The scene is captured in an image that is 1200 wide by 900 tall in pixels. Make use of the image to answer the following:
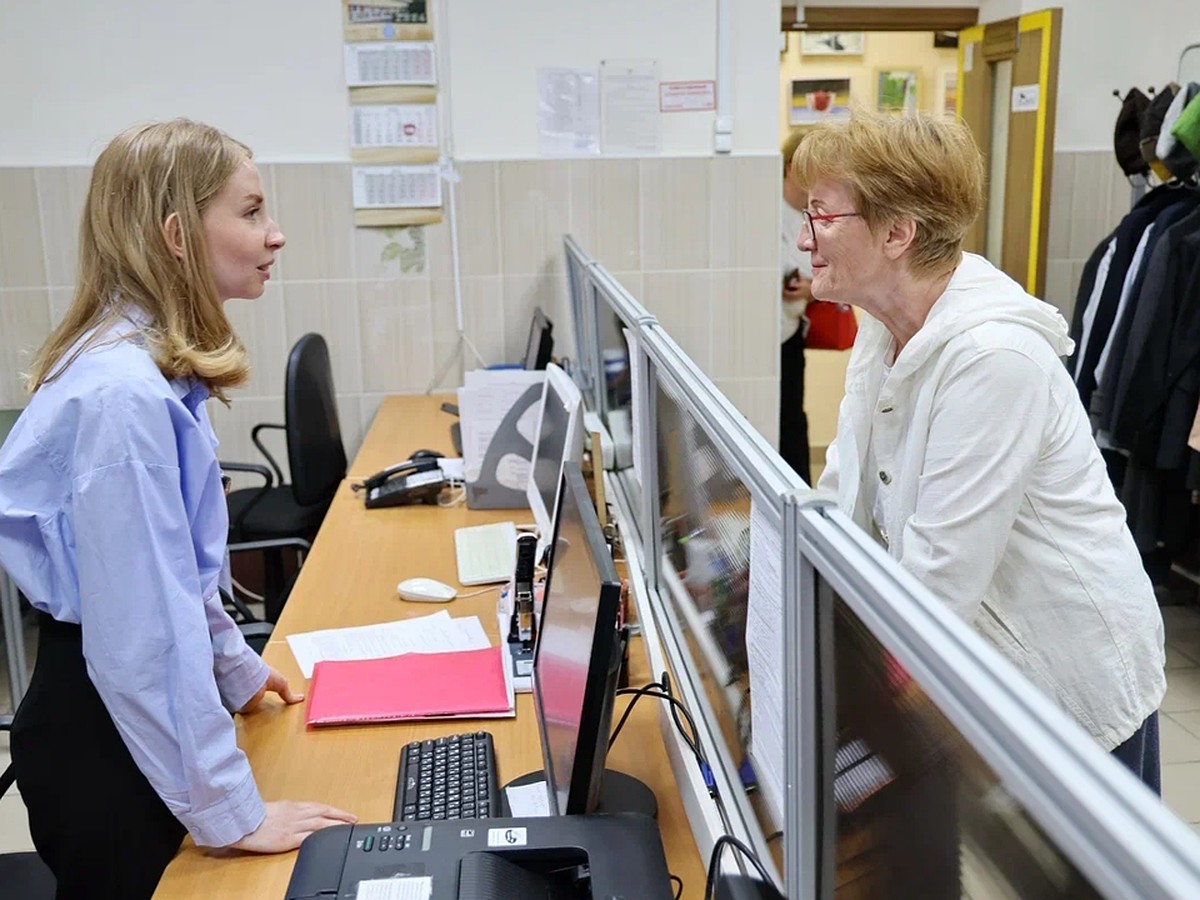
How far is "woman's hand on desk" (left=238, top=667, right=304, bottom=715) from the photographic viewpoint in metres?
1.78

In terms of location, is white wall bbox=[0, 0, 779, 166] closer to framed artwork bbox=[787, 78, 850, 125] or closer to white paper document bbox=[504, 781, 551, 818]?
framed artwork bbox=[787, 78, 850, 125]

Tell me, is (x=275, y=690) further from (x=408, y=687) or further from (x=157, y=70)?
(x=157, y=70)

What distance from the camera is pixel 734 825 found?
1.27m

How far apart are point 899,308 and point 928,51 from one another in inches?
206

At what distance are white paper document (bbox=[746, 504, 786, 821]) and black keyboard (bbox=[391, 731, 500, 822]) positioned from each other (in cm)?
49

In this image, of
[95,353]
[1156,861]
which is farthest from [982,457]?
[95,353]

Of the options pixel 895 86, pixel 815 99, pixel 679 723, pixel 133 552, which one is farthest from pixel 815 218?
pixel 895 86

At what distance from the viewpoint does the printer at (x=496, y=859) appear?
1196 mm

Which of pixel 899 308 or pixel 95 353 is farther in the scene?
pixel 899 308

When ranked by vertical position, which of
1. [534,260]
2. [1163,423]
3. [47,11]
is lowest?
[1163,423]

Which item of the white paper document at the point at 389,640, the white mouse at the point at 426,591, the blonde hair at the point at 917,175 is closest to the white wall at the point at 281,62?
the white mouse at the point at 426,591

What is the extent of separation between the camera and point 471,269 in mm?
3932

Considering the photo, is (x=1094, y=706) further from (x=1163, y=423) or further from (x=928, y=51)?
(x=928, y=51)

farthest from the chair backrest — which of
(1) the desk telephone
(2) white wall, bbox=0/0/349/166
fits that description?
(2) white wall, bbox=0/0/349/166
